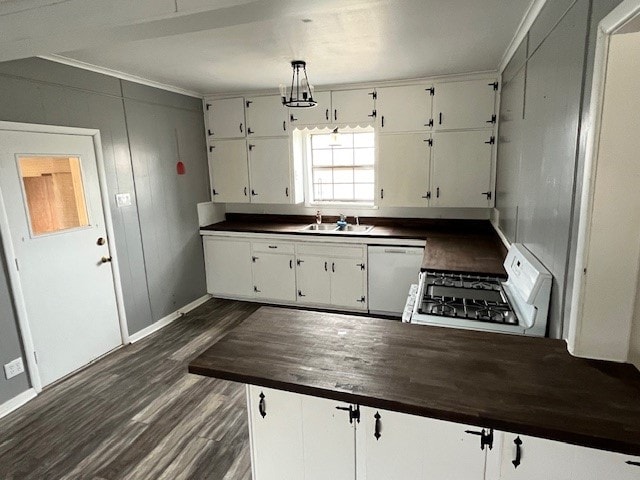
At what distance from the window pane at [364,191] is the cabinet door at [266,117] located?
1.08 meters

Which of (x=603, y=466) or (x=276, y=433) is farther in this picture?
(x=276, y=433)

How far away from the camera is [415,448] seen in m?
1.24

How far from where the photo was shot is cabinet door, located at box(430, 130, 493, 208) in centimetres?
367

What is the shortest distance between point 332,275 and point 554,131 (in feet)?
9.00

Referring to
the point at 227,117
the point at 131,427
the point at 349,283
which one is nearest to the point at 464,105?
the point at 349,283

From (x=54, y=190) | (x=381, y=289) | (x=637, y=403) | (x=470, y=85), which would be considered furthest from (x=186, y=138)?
(x=637, y=403)

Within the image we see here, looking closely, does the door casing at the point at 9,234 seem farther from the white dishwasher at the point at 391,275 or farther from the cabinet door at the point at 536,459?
the cabinet door at the point at 536,459

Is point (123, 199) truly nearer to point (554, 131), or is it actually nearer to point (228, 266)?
point (228, 266)

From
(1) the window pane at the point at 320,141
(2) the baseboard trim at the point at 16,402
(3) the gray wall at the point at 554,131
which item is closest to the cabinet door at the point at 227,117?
(1) the window pane at the point at 320,141

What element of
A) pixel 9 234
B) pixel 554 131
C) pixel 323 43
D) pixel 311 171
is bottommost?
pixel 9 234

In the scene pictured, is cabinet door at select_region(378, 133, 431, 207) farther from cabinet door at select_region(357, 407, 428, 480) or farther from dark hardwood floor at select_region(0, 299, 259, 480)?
cabinet door at select_region(357, 407, 428, 480)

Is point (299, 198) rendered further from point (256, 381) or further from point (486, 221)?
point (256, 381)

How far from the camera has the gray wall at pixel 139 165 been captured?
2643 millimetres

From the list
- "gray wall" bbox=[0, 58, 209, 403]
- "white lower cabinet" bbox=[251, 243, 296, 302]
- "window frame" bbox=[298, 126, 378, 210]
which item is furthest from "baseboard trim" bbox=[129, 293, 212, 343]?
"window frame" bbox=[298, 126, 378, 210]
